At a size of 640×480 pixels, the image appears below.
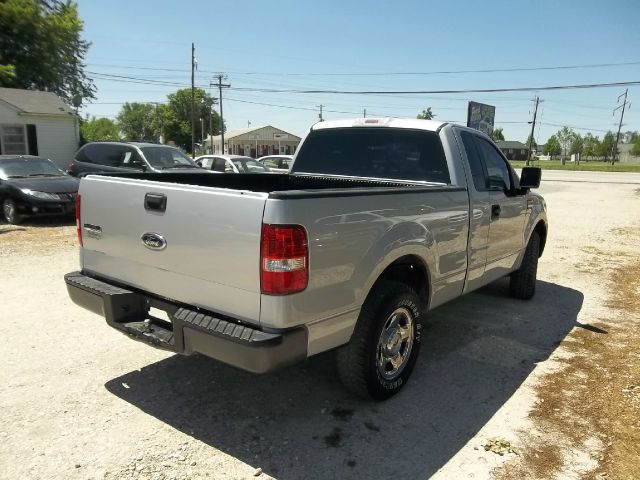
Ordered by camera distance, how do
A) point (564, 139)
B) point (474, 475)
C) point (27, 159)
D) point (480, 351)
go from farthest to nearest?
point (564, 139) < point (27, 159) < point (480, 351) < point (474, 475)

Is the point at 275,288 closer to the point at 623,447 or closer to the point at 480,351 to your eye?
the point at 623,447

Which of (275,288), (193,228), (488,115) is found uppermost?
(488,115)

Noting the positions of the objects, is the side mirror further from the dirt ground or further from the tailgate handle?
the tailgate handle

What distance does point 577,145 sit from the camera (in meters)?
133

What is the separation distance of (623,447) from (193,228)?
115 inches

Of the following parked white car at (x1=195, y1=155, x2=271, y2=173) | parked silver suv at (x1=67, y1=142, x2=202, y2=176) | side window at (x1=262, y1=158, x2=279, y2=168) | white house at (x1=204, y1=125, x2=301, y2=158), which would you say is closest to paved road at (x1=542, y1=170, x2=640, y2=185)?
side window at (x1=262, y1=158, x2=279, y2=168)

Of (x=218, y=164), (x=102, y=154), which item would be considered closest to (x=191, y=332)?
(x=102, y=154)

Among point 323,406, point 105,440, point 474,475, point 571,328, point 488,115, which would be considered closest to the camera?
point 474,475

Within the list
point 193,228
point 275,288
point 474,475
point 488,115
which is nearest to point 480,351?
point 474,475

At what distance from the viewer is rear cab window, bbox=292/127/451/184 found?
4324 mm

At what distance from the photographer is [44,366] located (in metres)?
3.84

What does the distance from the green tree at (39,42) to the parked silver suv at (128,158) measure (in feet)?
61.6

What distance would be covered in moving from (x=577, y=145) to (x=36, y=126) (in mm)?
139054

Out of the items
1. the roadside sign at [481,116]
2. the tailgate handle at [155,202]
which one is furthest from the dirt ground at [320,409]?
the roadside sign at [481,116]
